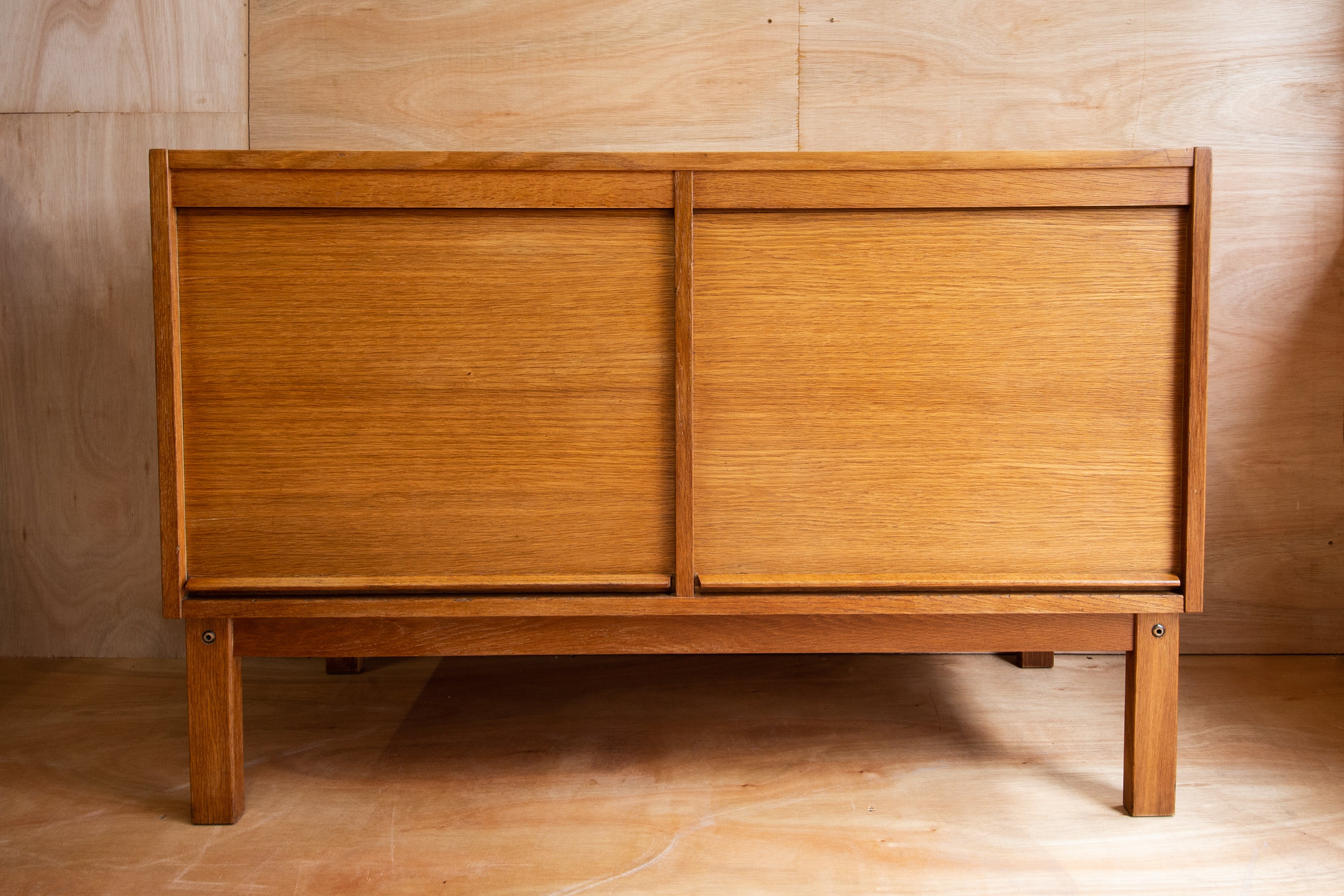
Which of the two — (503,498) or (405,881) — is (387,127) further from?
(405,881)

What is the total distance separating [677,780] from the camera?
1.02 m

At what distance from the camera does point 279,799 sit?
3.22 ft

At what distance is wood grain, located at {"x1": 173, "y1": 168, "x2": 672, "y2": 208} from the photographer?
875mm

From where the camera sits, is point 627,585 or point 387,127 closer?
point 627,585

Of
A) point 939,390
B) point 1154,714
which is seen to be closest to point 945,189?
point 939,390

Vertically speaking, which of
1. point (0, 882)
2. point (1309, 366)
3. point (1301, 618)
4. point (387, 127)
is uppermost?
point (387, 127)

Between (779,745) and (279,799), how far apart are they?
2.00 ft

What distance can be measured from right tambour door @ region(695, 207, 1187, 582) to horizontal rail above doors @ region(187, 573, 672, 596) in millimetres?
91

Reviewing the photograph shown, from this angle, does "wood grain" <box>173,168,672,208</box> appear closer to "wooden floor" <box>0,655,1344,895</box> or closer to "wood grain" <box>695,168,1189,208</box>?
"wood grain" <box>695,168,1189,208</box>

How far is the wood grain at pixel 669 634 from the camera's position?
0.93 metres

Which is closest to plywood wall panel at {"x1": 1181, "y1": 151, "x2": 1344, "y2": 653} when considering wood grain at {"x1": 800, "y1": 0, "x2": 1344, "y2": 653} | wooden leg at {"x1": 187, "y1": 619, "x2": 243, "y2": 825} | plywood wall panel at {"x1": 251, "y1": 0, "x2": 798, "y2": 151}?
wood grain at {"x1": 800, "y1": 0, "x2": 1344, "y2": 653}

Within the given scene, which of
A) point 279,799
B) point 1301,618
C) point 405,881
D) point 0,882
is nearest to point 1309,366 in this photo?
point 1301,618

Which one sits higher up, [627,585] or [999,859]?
[627,585]

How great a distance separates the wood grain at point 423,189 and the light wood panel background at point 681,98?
54 centimetres
